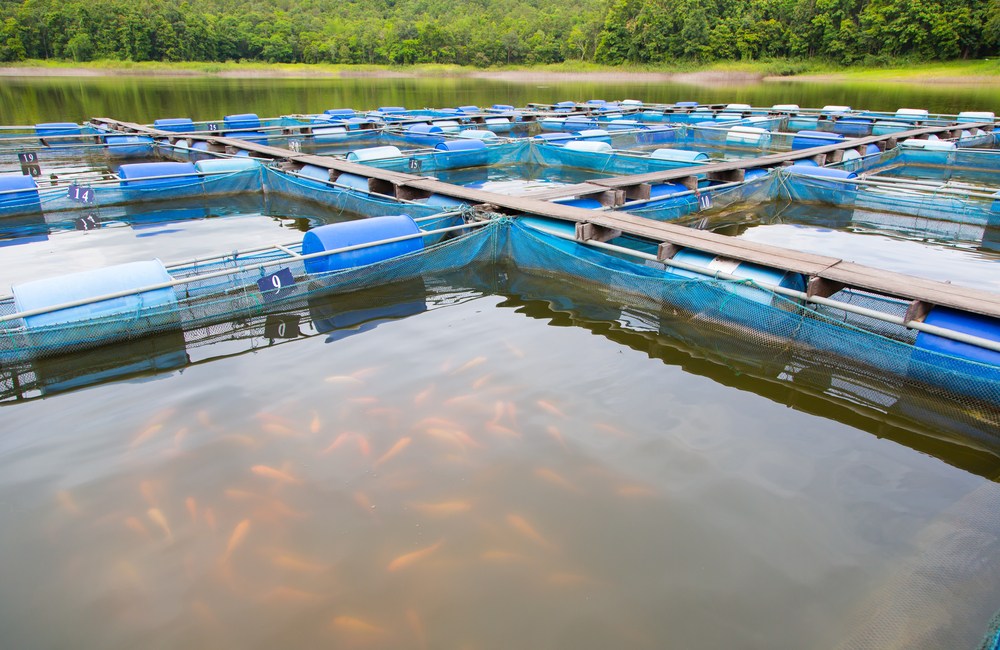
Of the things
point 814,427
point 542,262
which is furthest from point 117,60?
point 814,427

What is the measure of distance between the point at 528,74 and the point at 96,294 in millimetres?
77994

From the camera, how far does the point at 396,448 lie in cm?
504

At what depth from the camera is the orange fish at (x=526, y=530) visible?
4089 millimetres

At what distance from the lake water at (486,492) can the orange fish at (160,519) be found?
0.03m

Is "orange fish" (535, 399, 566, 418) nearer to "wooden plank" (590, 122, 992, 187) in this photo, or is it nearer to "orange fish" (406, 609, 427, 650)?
"orange fish" (406, 609, 427, 650)

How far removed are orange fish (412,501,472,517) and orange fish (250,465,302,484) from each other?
40.6 inches

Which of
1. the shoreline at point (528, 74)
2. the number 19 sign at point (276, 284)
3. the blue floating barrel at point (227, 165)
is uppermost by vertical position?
the shoreline at point (528, 74)

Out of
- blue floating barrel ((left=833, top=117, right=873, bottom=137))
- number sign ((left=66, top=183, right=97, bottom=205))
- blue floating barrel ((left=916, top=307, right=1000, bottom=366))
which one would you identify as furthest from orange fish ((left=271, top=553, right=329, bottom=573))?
blue floating barrel ((left=833, top=117, right=873, bottom=137))

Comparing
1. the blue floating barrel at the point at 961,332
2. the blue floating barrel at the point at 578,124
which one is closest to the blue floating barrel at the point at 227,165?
the blue floating barrel at the point at 578,124

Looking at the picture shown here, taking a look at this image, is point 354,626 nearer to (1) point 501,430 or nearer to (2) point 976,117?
(1) point 501,430

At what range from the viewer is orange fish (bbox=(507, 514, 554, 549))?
409 centimetres

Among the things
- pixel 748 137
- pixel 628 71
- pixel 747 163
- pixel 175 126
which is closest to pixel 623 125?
pixel 748 137

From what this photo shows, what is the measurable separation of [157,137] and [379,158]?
10.4 m

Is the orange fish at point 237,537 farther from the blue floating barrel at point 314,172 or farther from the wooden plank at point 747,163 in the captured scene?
the blue floating barrel at point 314,172
